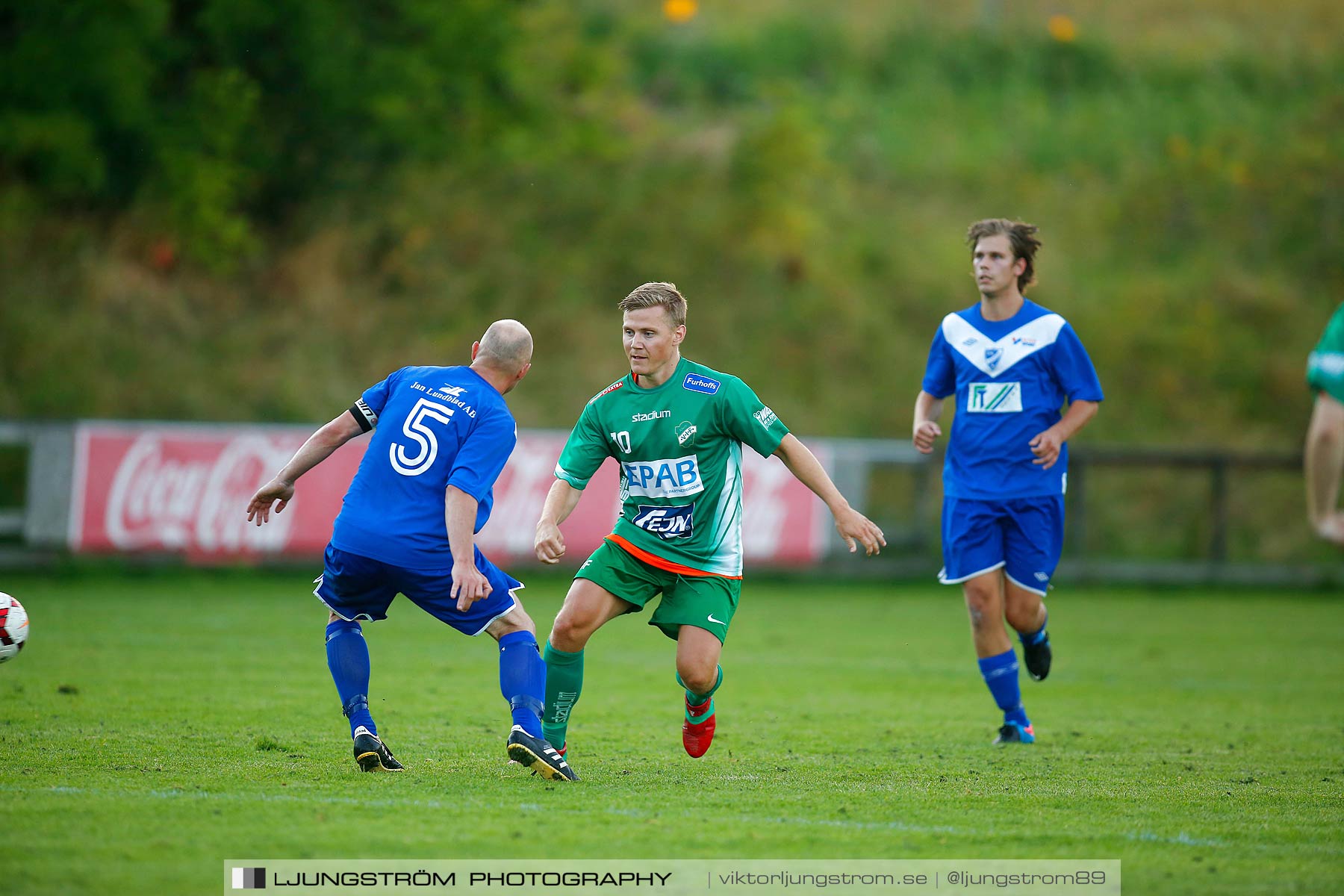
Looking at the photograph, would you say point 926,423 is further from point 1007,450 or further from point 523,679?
point 523,679

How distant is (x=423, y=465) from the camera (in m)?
5.77

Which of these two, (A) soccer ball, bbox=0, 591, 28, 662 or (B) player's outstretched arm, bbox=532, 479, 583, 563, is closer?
(B) player's outstretched arm, bbox=532, 479, 583, 563

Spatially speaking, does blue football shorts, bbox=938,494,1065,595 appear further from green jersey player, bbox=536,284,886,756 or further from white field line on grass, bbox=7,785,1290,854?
white field line on grass, bbox=7,785,1290,854

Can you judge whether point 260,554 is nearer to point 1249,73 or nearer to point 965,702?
point 965,702

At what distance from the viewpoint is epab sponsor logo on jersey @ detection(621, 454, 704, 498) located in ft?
19.5

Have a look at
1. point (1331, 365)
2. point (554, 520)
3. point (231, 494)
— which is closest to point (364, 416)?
point (554, 520)

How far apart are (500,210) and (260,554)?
10.3 m

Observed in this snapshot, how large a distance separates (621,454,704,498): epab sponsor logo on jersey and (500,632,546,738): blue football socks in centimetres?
81

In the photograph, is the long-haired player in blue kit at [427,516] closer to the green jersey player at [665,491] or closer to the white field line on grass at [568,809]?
the green jersey player at [665,491]

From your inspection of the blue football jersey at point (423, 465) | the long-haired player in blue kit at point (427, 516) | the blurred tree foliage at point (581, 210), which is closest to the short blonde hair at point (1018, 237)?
the long-haired player in blue kit at point (427, 516)

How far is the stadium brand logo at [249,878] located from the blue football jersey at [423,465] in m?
1.83

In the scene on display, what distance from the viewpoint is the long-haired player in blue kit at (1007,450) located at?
730 cm

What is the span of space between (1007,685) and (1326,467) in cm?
293

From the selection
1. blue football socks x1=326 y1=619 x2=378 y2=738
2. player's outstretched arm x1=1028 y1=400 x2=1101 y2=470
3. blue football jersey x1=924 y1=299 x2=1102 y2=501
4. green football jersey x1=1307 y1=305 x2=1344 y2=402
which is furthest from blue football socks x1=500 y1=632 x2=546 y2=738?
green football jersey x1=1307 y1=305 x2=1344 y2=402
